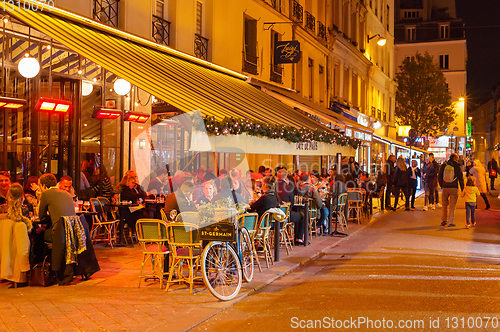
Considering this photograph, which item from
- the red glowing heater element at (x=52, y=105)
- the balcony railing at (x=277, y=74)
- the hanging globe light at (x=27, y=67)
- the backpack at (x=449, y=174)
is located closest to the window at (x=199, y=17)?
the balcony railing at (x=277, y=74)

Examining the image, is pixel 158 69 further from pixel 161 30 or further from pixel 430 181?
pixel 430 181

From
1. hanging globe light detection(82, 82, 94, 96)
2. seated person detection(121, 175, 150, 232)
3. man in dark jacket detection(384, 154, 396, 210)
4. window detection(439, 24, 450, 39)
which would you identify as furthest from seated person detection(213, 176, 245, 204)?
window detection(439, 24, 450, 39)

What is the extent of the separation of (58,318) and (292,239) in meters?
6.56

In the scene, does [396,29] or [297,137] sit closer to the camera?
[297,137]

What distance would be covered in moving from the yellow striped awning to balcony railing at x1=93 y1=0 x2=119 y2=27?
1.49ft

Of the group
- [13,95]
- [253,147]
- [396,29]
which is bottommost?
[253,147]

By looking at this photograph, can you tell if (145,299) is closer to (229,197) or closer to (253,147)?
(229,197)

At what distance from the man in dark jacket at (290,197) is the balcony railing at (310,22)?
14338 millimetres

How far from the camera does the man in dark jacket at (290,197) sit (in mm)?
10750

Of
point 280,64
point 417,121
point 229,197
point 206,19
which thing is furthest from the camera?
point 417,121

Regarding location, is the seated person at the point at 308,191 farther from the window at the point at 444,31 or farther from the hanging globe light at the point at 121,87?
the window at the point at 444,31

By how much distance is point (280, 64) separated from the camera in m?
20.9

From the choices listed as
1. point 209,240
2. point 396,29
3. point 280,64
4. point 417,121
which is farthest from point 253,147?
point 396,29

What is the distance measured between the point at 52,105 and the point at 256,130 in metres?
4.25
